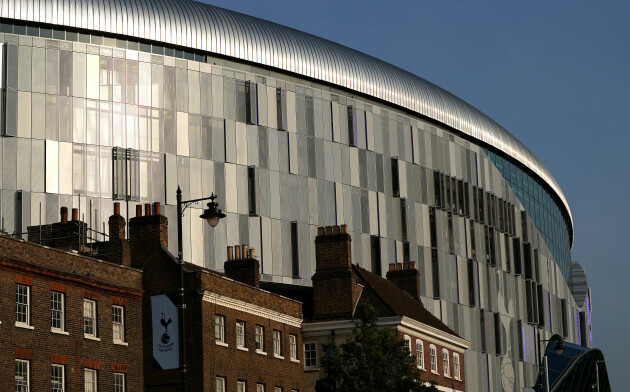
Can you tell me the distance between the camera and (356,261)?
8712 centimetres

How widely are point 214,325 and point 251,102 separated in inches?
1317

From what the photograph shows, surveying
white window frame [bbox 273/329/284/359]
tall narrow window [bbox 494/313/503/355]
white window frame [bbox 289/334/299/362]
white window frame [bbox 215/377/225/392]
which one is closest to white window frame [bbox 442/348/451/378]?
white window frame [bbox 289/334/299/362]

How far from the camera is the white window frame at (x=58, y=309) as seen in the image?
151ft

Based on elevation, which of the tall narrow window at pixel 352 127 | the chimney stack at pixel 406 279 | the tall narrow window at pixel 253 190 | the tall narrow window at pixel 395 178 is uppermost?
the tall narrow window at pixel 352 127

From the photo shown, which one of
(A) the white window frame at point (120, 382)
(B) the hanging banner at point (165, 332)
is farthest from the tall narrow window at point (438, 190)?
(B) the hanging banner at point (165, 332)

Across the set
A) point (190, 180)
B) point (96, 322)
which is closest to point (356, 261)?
point (190, 180)

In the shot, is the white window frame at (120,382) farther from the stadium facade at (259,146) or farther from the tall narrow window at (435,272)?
the tall narrow window at (435,272)

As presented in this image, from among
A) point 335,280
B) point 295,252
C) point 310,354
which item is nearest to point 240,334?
point 310,354

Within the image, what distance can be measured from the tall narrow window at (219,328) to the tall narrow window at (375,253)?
36.1 m

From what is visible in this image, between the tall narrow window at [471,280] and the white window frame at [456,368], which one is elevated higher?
the tall narrow window at [471,280]

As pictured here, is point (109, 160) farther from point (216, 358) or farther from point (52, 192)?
point (216, 358)

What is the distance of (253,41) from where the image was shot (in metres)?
85.8

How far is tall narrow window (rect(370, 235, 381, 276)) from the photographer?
89312 millimetres

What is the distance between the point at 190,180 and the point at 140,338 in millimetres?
29277
